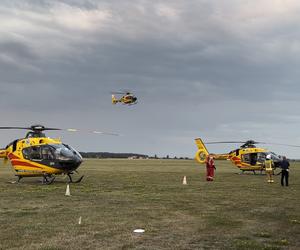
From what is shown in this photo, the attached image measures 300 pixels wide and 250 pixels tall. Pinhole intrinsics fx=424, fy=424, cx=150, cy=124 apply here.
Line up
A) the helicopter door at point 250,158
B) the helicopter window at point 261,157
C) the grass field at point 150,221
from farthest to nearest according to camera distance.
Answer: the helicopter door at point 250,158
the helicopter window at point 261,157
the grass field at point 150,221

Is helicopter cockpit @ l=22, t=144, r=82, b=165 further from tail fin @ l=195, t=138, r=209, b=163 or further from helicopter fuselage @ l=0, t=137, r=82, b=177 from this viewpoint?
tail fin @ l=195, t=138, r=209, b=163

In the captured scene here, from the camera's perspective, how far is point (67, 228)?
11.6m

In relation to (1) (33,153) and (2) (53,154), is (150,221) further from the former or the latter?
(1) (33,153)

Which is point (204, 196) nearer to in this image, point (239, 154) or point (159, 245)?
point (159, 245)

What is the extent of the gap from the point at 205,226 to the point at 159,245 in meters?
2.82

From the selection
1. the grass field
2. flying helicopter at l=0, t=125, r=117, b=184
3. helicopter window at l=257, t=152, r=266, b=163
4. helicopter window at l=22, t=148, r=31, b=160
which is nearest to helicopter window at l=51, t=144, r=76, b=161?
flying helicopter at l=0, t=125, r=117, b=184

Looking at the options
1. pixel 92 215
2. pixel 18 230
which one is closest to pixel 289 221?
pixel 92 215

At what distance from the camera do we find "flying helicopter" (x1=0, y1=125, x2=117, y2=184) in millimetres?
26484

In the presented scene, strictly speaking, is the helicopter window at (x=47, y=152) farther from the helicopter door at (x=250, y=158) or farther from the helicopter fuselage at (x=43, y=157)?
the helicopter door at (x=250, y=158)

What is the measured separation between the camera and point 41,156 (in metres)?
27.0

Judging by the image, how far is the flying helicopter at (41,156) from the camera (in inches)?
1043

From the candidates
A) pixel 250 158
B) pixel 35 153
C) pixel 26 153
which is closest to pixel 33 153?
pixel 35 153

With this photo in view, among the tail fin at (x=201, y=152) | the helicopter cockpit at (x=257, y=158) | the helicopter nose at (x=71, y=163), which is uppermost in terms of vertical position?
the tail fin at (x=201, y=152)

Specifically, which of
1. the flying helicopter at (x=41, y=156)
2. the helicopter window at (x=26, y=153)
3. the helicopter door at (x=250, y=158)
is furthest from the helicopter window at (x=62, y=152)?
the helicopter door at (x=250, y=158)
